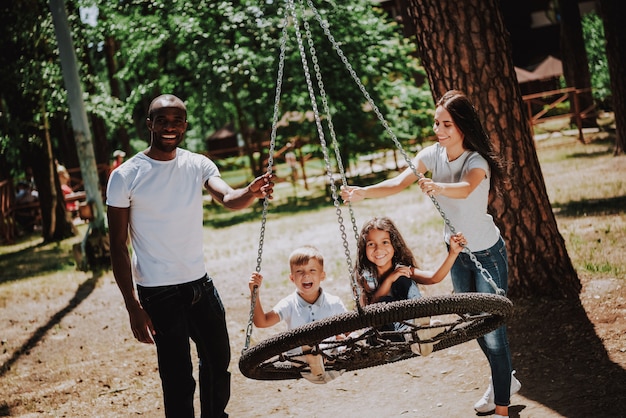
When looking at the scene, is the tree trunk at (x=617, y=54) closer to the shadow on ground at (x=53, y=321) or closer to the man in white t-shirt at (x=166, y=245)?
the shadow on ground at (x=53, y=321)

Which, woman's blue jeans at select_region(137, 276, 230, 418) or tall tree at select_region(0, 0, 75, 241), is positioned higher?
tall tree at select_region(0, 0, 75, 241)

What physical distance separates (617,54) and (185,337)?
39.7 feet

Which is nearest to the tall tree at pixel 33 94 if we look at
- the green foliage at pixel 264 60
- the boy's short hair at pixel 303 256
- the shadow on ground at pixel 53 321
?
the green foliage at pixel 264 60

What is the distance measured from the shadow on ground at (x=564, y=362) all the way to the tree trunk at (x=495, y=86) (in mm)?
517

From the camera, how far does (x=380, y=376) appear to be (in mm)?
4922

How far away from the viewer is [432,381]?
15.2ft

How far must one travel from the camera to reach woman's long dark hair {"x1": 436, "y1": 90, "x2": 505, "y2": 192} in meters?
3.39

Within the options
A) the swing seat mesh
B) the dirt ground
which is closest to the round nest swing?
the swing seat mesh

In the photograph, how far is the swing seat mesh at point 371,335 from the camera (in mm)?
2604

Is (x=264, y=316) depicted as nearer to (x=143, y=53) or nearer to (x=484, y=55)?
(x=484, y=55)

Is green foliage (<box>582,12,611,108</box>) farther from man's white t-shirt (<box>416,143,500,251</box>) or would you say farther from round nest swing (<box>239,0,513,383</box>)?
round nest swing (<box>239,0,513,383</box>)

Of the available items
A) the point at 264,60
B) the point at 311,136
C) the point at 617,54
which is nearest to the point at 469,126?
the point at 617,54

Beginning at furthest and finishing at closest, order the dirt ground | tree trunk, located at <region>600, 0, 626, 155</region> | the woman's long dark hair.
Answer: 1. tree trunk, located at <region>600, 0, 626, 155</region>
2. the dirt ground
3. the woman's long dark hair

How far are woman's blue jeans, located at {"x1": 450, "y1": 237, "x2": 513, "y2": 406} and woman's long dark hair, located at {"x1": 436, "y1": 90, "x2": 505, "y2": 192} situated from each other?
424 mm
